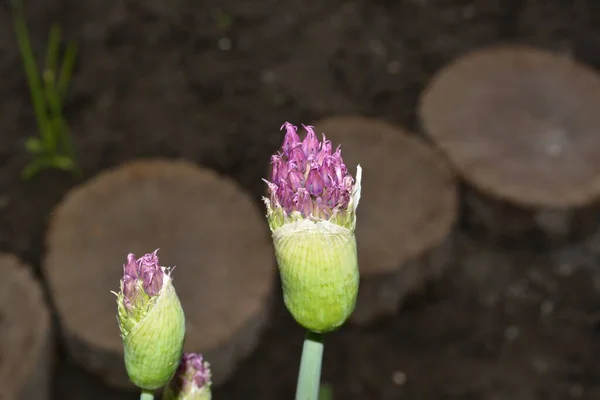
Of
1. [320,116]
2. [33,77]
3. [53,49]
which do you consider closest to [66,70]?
[53,49]

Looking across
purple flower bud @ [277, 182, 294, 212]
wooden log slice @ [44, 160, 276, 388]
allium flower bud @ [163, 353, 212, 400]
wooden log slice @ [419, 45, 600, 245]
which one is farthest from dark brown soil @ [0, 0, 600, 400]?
purple flower bud @ [277, 182, 294, 212]

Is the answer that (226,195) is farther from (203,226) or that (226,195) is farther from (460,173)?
(460,173)

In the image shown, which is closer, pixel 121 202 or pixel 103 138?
pixel 121 202

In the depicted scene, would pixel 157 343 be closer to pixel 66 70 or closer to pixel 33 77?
pixel 33 77

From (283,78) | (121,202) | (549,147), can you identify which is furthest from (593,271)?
(121,202)

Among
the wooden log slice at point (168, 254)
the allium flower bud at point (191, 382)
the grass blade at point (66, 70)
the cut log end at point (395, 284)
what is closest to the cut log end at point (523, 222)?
the cut log end at point (395, 284)

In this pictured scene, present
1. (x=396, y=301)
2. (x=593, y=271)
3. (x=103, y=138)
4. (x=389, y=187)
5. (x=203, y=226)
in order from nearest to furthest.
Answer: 1. (x=203, y=226)
2. (x=389, y=187)
3. (x=396, y=301)
4. (x=593, y=271)
5. (x=103, y=138)

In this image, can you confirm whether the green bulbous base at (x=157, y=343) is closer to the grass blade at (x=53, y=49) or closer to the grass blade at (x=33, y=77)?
the grass blade at (x=33, y=77)
